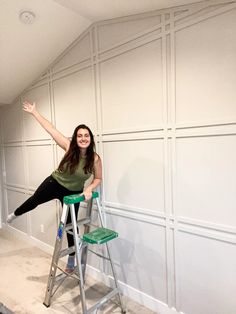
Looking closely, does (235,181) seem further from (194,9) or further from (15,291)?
(15,291)

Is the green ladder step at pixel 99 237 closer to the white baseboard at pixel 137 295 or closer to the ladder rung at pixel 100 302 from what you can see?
the ladder rung at pixel 100 302

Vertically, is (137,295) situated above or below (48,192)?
below

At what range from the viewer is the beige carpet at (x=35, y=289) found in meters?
2.08

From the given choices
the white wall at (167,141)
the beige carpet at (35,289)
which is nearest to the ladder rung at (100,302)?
the beige carpet at (35,289)

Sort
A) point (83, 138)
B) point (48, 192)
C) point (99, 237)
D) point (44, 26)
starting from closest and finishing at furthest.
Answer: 1. point (99, 237)
2. point (83, 138)
3. point (44, 26)
4. point (48, 192)

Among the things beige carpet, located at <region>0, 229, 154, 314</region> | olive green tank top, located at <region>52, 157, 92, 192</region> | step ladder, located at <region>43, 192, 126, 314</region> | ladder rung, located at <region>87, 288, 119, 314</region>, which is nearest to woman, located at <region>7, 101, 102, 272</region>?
olive green tank top, located at <region>52, 157, 92, 192</region>

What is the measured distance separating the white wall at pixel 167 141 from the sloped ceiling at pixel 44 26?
0.12 m

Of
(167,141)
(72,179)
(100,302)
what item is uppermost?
(167,141)

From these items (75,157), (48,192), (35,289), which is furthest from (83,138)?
(35,289)

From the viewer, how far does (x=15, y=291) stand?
7.70ft

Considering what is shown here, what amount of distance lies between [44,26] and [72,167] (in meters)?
1.35

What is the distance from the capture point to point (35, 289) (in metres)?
2.38

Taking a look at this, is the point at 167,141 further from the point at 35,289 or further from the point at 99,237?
the point at 35,289

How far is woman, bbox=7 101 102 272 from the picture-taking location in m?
2.12
